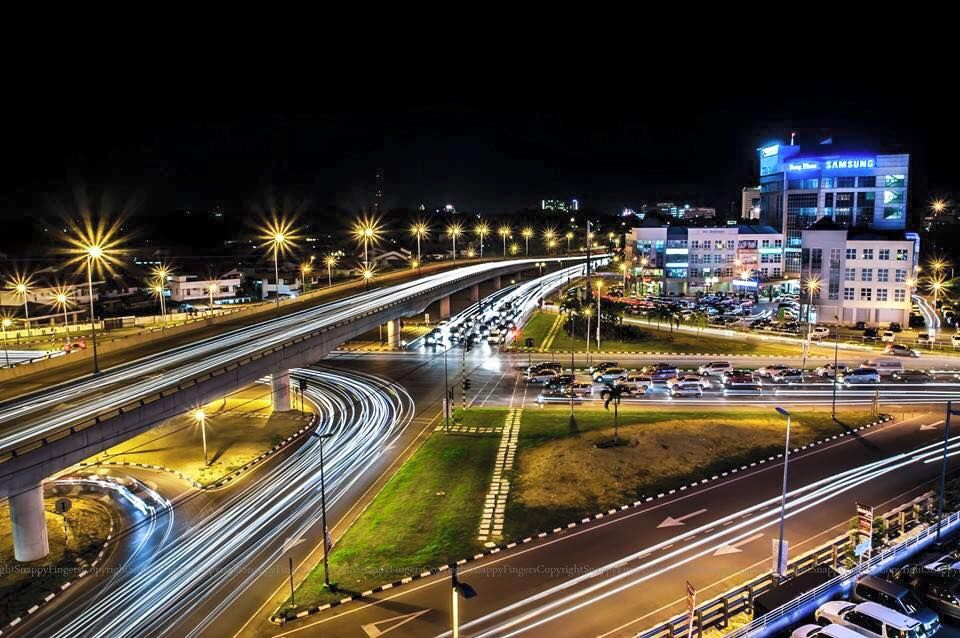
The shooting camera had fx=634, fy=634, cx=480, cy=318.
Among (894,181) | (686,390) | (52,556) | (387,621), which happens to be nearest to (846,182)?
(894,181)

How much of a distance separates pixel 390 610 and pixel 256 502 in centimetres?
1270

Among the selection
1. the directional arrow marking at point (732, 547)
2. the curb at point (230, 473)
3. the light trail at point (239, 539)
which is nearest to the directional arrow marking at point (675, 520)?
the directional arrow marking at point (732, 547)

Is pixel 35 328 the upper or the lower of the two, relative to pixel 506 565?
upper

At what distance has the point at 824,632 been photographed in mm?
19250

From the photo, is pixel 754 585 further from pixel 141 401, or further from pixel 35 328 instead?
pixel 35 328

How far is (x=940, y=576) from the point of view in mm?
22141

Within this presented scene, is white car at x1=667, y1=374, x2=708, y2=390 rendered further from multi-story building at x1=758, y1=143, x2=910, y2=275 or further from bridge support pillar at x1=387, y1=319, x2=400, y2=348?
multi-story building at x1=758, y1=143, x2=910, y2=275

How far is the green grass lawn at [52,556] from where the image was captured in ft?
82.0

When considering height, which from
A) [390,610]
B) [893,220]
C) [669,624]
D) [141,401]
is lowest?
[390,610]

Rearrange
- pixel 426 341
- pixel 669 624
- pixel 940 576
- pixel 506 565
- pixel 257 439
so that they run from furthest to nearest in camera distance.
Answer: pixel 426 341 < pixel 257 439 < pixel 506 565 < pixel 940 576 < pixel 669 624

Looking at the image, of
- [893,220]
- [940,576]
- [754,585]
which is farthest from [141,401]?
[893,220]

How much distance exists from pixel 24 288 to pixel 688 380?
73.1 meters

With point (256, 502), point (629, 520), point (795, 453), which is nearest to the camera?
point (629, 520)

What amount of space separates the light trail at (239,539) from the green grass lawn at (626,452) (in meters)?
9.53
